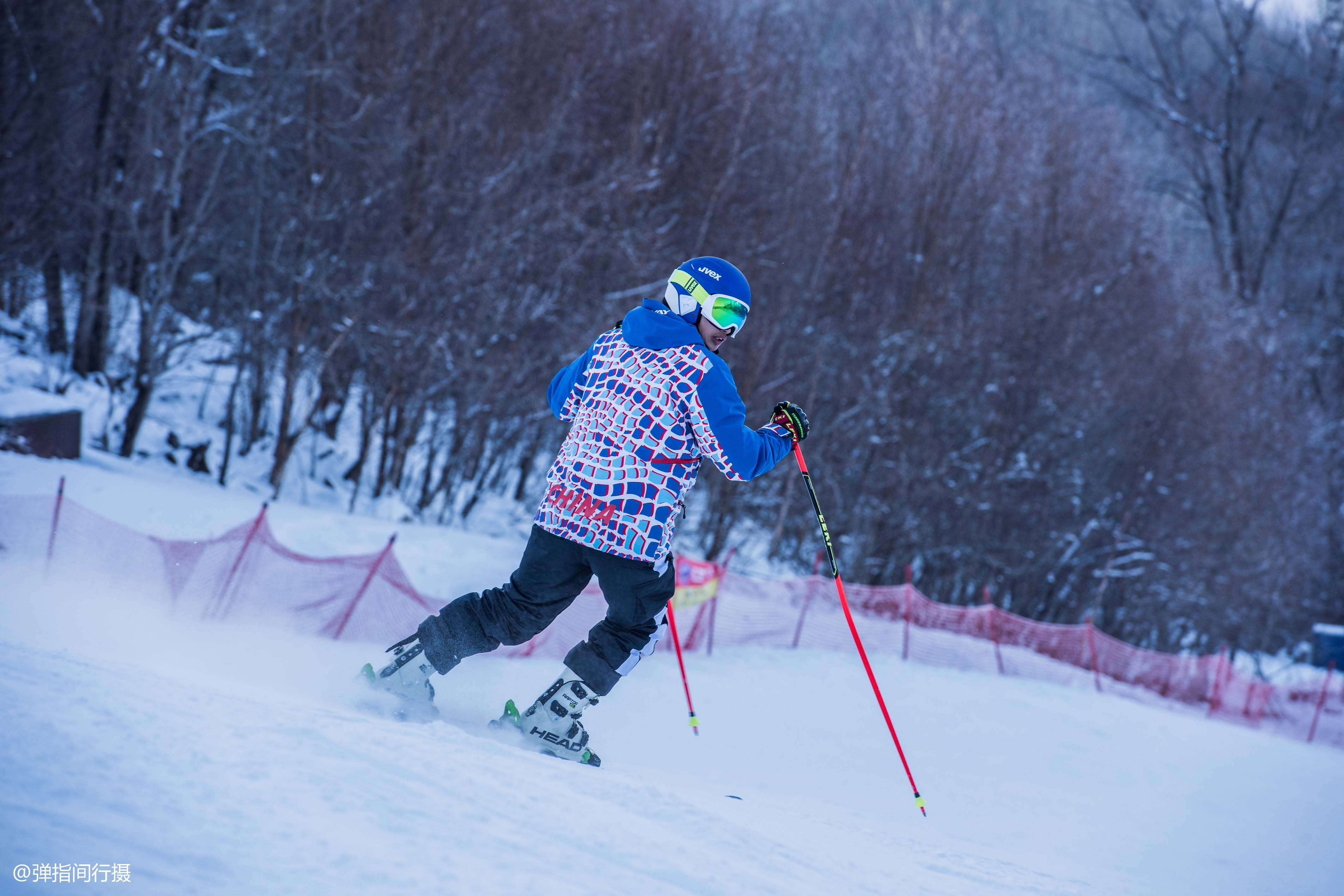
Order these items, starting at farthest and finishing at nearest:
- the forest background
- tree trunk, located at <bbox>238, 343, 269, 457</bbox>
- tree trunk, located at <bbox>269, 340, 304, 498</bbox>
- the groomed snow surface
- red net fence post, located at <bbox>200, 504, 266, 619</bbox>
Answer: tree trunk, located at <bbox>238, 343, 269, 457</bbox>, tree trunk, located at <bbox>269, 340, 304, 498</bbox>, the forest background, red net fence post, located at <bbox>200, 504, 266, 619</bbox>, the groomed snow surface

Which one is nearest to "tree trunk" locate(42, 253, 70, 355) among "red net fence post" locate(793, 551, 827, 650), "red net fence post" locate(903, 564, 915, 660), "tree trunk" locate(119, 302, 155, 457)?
"tree trunk" locate(119, 302, 155, 457)

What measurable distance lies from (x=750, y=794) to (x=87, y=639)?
8.77 feet

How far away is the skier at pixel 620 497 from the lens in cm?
312

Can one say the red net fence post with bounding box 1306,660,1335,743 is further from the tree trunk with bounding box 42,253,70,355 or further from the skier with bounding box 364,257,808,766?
the tree trunk with bounding box 42,253,70,355

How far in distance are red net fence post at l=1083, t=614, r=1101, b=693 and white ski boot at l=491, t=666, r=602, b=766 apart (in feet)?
35.2

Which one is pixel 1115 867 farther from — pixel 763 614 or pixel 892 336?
pixel 892 336

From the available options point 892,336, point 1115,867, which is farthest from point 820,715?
point 892,336

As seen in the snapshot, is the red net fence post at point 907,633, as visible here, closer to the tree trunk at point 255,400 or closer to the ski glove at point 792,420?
the ski glove at point 792,420

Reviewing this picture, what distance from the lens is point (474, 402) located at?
13352 mm

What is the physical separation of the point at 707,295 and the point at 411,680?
1660 millimetres

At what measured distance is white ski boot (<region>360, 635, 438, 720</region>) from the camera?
3246 millimetres

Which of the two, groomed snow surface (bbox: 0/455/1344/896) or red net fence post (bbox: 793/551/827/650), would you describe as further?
red net fence post (bbox: 793/551/827/650)

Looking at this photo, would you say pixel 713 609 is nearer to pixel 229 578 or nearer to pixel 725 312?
pixel 229 578

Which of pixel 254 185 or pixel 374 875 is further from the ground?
pixel 254 185
